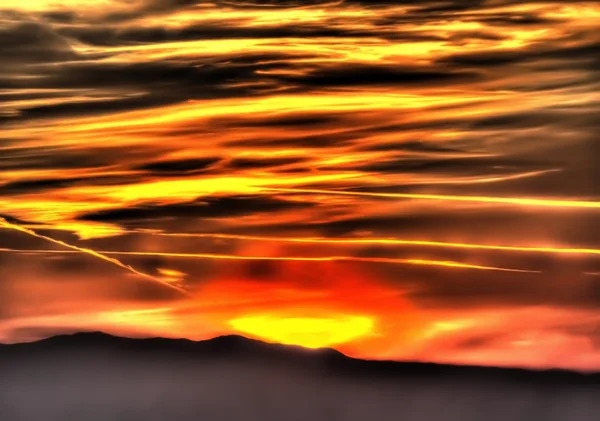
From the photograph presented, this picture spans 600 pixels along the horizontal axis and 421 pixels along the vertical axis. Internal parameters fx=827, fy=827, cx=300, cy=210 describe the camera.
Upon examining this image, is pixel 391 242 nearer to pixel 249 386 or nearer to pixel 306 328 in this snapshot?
pixel 306 328

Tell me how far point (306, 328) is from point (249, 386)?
158 mm

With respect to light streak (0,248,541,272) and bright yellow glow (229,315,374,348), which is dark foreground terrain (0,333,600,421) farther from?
light streak (0,248,541,272)

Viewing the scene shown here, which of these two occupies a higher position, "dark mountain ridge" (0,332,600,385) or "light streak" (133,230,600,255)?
"light streak" (133,230,600,255)

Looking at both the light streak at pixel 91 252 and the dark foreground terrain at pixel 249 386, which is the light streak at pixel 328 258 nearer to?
the light streak at pixel 91 252

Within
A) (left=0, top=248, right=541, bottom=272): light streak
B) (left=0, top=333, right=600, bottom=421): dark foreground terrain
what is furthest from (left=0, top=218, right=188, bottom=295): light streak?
(left=0, top=333, right=600, bottom=421): dark foreground terrain

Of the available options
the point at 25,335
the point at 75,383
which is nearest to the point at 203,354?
the point at 75,383

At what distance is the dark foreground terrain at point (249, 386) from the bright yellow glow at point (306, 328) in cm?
2

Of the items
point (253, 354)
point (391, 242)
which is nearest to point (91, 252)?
point (253, 354)

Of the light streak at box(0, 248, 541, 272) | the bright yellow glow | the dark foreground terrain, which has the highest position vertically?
the light streak at box(0, 248, 541, 272)

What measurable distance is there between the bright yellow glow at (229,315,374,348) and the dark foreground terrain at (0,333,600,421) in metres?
0.02

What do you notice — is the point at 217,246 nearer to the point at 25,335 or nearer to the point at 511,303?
the point at 25,335

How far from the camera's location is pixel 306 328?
1.62 meters

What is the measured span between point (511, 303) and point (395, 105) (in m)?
0.44

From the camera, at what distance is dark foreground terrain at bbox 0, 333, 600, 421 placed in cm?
156
